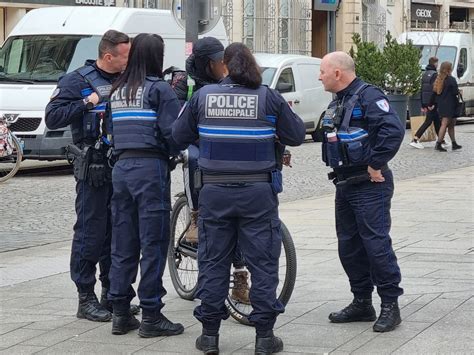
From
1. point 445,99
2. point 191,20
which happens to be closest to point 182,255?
point 191,20

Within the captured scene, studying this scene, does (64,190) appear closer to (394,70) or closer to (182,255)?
(182,255)

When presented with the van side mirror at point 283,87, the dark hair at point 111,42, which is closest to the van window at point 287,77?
the van side mirror at point 283,87

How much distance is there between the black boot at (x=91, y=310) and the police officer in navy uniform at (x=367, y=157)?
1.68 metres

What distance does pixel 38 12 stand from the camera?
2005cm

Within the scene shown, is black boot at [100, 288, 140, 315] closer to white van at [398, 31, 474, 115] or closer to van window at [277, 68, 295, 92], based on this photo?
van window at [277, 68, 295, 92]

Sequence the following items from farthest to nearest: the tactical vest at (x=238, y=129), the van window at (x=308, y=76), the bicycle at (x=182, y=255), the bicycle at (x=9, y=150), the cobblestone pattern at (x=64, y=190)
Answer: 1. the van window at (x=308, y=76)
2. the bicycle at (x=9, y=150)
3. the cobblestone pattern at (x=64, y=190)
4. the bicycle at (x=182, y=255)
5. the tactical vest at (x=238, y=129)

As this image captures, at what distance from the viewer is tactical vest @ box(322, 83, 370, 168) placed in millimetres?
6887

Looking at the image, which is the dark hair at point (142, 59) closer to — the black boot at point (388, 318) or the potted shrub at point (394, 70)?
the black boot at point (388, 318)

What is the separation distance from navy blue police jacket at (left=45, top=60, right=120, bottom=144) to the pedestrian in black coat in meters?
15.7

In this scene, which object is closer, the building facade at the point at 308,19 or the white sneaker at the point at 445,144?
the white sneaker at the point at 445,144

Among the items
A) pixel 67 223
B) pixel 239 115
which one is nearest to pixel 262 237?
pixel 239 115

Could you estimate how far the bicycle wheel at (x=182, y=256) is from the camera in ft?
25.8

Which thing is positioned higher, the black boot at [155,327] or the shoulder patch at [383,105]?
the shoulder patch at [383,105]

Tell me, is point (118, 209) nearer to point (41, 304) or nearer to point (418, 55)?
point (41, 304)
